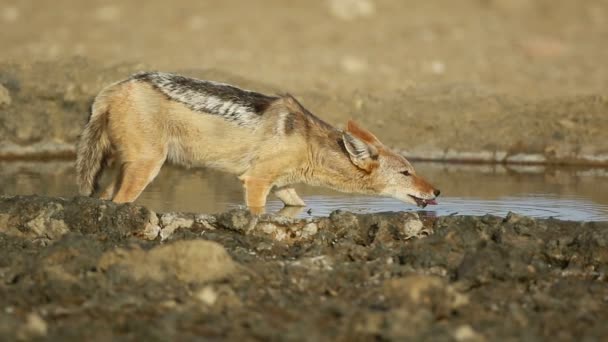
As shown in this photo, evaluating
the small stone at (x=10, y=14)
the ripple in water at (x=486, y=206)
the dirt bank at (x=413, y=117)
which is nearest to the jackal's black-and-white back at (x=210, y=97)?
the ripple in water at (x=486, y=206)

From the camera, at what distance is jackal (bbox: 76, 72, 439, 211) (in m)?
9.70

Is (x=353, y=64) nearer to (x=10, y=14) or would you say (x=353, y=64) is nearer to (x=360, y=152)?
(x=10, y=14)

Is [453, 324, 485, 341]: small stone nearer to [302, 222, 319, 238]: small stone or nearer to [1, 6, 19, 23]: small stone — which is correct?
[302, 222, 319, 238]: small stone

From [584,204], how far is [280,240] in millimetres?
3313

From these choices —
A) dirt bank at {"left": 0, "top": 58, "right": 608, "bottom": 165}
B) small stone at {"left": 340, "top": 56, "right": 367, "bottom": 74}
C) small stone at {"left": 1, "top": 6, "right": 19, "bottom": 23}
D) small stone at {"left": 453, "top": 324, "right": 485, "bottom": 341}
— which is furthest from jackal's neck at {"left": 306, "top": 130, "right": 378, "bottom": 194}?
small stone at {"left": 1, "top": 6, "right": 19, "bottom": 23}

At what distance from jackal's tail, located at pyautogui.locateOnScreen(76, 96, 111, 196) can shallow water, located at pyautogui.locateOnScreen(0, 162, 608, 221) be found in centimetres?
57

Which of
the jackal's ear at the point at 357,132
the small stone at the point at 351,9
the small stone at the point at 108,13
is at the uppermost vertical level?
the small stone at the point at 351,9

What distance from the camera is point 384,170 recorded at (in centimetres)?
1012

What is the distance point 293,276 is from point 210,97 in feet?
10.9

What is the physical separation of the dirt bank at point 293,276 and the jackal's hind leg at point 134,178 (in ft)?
3.37

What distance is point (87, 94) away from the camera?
1402cm

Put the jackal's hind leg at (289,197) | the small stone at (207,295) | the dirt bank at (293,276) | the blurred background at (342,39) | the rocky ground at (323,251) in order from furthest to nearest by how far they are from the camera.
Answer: the blurred background at (342,39) → the jackal's hind leg at (289,197) → the small stone at (207,295) → the rocky ground at (323,251) → the dirt bank at (293,276)

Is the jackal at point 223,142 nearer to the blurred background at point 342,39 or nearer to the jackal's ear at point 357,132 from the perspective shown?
the jackal's ear at point 357,132

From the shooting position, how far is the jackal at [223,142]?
382 inches
